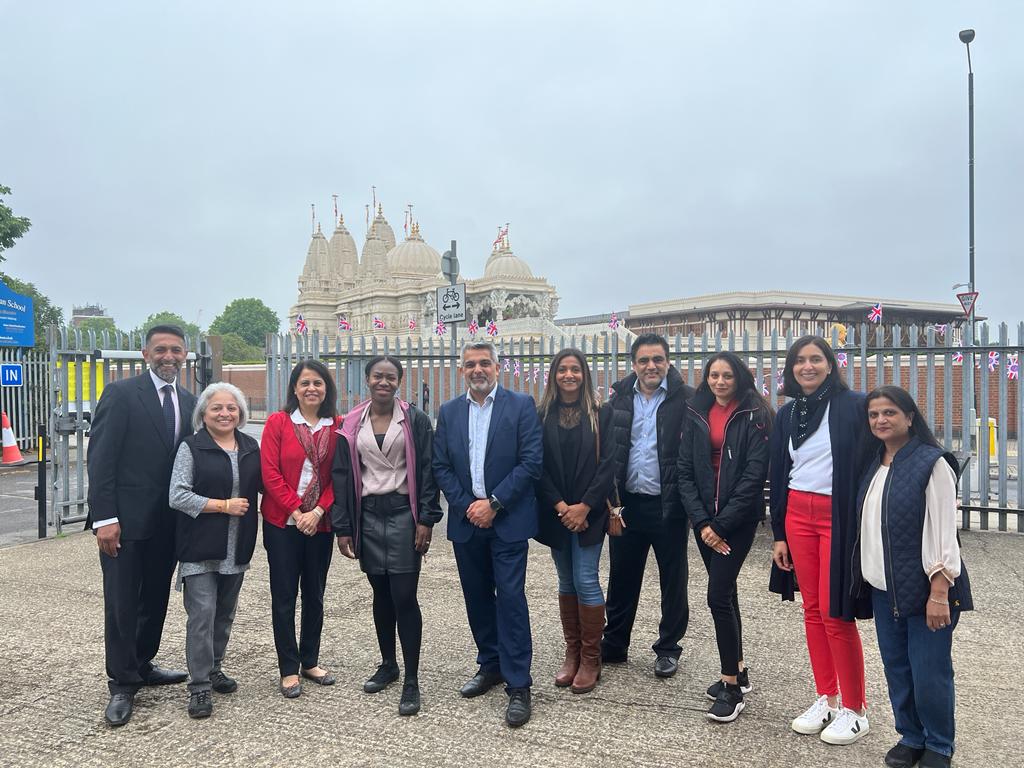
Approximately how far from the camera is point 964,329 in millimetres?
7887

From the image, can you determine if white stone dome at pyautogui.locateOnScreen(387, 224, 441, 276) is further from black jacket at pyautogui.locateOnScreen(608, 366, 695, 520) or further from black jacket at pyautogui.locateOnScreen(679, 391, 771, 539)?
black jacket at pyautogui.locateOnScreen(679, 391, 771, 539)

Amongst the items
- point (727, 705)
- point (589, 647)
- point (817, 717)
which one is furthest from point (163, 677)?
point (817, 717)

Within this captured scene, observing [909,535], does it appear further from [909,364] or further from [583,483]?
[909,364]

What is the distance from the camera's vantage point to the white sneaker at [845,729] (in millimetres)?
3473

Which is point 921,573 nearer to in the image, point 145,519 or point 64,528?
point 145,519

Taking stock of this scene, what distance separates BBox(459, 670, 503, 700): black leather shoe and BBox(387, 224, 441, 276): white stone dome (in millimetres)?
68796

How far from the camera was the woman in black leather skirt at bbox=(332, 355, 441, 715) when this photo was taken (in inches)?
158

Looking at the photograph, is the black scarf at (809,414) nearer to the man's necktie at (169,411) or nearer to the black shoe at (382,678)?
the black shoe at (382,678)

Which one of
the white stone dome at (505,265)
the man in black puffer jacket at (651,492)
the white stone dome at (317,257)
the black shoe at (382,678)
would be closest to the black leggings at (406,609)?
the black shoe at (382,678)

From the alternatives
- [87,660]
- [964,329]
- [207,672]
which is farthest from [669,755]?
[964,329]

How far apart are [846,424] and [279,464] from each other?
280cm

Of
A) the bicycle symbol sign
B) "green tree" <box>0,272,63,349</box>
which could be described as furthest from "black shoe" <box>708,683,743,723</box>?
"green tree" <box>0,272,63,349</box>

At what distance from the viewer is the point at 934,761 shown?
126 inches

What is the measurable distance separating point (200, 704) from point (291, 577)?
720 millimetres
